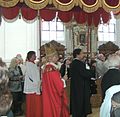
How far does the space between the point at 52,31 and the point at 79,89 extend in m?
10.3

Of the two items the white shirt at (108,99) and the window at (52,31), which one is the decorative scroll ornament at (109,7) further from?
the window at (52,31)

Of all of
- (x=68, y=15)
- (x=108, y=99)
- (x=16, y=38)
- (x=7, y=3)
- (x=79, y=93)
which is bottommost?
(x=79, y=93)

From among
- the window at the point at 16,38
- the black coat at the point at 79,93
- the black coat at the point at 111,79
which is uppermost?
the window at the point at 16,38

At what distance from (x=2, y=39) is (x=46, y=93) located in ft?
29.0

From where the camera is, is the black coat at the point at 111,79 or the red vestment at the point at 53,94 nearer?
the black coat at the point at 111,79

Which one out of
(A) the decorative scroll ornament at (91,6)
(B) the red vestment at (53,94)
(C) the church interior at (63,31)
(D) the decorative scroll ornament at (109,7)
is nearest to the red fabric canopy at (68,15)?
(C) the church interior at (63,31)

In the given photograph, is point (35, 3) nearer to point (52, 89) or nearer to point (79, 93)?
point (52, 89)

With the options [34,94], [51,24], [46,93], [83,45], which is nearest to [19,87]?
[34,94]

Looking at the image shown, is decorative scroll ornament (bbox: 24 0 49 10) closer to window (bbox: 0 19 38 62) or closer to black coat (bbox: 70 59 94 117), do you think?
black coat (bbox: 70 59 94 117)

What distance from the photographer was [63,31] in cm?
1828

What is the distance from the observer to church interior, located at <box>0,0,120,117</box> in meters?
10.6

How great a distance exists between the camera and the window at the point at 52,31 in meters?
18.4

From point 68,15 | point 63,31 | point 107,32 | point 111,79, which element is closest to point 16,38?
point 63,31

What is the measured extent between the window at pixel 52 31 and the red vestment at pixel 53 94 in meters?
10.5
